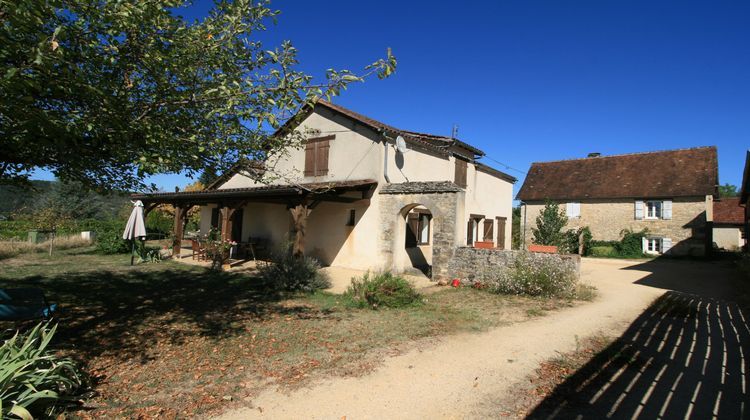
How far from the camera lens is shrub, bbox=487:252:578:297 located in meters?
8.30

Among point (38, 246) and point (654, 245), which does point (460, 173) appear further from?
point (38, 246)

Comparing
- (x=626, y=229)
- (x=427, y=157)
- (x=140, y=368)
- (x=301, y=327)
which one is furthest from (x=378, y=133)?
(x=626, y=229)

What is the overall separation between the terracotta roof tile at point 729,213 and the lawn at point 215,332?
3054 cm

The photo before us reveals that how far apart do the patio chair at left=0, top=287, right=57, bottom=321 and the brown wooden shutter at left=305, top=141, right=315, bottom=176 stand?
9584 mm

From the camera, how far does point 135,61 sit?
154 inches

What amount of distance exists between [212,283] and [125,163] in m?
5.41

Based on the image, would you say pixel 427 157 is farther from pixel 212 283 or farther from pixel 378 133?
pixel 212 283

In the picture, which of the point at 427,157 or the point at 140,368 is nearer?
the point at 140,368

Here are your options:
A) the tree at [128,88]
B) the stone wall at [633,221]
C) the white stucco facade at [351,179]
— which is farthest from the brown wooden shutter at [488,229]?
the tree at [128,88]

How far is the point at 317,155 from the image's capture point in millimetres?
13609

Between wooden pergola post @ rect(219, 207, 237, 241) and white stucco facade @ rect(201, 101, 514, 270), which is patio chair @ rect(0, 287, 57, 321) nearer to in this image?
white stucco facade @ rect(201, 101, 514, 270)

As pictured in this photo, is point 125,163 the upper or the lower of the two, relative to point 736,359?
upper

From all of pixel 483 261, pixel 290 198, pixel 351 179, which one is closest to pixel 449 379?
pixel 483 261

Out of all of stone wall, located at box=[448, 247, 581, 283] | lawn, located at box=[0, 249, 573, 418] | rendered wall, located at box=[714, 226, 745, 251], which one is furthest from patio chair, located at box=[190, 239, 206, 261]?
rendered wall, located at box=[714, 226, 745, 251]
